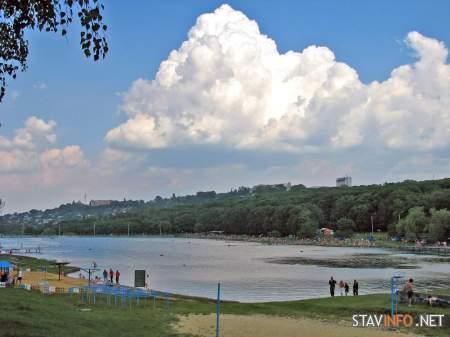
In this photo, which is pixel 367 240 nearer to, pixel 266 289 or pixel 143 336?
pixel 266 289

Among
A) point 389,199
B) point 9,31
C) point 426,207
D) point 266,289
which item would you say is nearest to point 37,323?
point 9,31

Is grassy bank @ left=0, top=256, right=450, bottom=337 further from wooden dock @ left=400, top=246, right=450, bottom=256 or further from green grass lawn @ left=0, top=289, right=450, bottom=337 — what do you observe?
wooden dock @ left=400, top=246, right=450, bottom=256

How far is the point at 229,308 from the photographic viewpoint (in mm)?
33156

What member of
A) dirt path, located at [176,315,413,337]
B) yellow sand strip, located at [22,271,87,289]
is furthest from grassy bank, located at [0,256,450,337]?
yellow sand strip, located at [22,271,87,289]

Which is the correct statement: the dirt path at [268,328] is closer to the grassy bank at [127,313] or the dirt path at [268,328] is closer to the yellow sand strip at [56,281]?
the grassy bank at [127,313]

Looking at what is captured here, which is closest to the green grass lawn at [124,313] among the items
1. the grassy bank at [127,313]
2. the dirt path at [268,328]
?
the grassy bank at [127,313]

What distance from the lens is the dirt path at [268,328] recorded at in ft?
76.8

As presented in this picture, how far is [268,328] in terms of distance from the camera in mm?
25031

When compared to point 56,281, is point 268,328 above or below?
above

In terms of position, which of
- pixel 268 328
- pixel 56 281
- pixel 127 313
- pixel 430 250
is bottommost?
pixel 430 250

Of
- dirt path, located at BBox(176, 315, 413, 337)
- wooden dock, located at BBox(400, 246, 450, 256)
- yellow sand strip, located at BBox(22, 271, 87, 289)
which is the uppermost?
dirt path, located at BBox(176, 315, 413, 337)

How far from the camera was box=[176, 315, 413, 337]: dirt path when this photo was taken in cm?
2342

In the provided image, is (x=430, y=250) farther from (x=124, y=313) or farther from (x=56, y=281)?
(x=124, y=313)

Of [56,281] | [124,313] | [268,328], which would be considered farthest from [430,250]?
[268,328]
